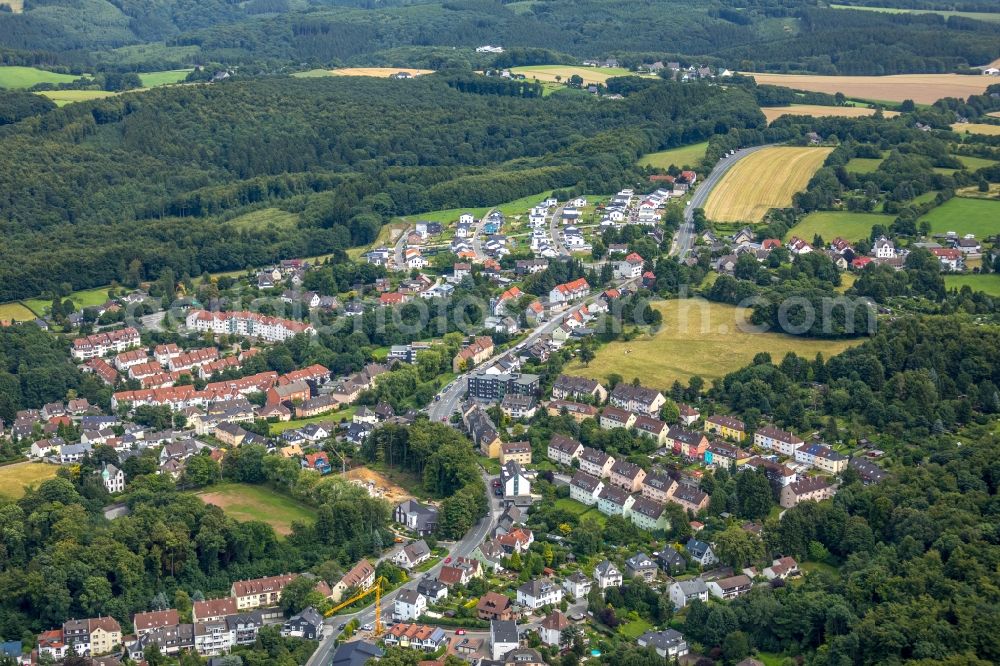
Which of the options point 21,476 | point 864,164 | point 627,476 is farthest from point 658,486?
point 864,164

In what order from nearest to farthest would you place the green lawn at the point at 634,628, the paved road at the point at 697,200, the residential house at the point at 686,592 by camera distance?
the green lawn at the point at 634,628 < the residential house at the point at 686,592 < the paved road at the point at 697,200

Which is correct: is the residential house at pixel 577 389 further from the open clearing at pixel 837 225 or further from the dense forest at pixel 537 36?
the dense forest at pixel 537 36

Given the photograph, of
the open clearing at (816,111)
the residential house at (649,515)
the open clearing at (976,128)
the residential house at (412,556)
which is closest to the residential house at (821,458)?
the residential house at (649,515)

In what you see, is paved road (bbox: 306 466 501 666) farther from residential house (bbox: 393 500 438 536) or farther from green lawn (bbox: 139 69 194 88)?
green lawn (bbox: 139 69 194 88)

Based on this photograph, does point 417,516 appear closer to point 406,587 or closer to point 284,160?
point 406,587

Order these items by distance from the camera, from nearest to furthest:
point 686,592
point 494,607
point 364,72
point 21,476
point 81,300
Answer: point 494,607, point 686,592, point 21,476, point 81,300, point 364,72

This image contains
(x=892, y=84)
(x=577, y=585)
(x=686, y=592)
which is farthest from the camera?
(x=892, y=84)

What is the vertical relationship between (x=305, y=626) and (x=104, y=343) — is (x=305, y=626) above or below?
below
